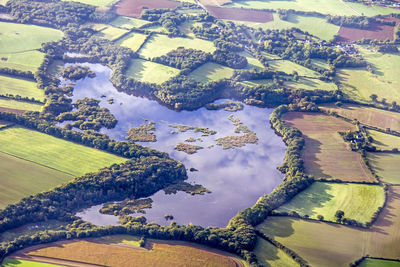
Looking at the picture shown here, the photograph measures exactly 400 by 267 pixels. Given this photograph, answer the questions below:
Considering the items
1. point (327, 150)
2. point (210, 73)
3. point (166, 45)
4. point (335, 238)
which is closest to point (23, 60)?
point (166, 45)

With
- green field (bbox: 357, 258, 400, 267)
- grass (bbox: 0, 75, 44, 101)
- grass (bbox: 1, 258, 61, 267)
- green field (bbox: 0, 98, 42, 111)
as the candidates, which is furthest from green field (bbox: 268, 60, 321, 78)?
grass (bbox: 1, 258, 61, 267)

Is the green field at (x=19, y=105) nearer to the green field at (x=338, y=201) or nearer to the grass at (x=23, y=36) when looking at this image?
the grass at (x=23, y=36)

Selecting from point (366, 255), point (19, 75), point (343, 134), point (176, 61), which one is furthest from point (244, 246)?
point (19, 75)

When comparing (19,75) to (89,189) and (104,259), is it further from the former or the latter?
(104,259)

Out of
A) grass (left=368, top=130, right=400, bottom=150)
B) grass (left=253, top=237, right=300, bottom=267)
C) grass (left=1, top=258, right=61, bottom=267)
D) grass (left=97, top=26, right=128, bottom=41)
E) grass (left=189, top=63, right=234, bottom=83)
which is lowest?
grass (left=1, top=258, right=61, bottom=267)

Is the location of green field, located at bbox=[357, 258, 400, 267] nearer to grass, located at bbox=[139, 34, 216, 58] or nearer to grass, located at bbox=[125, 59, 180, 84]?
grass, located at bbox=[125, 59, 180, 84]
